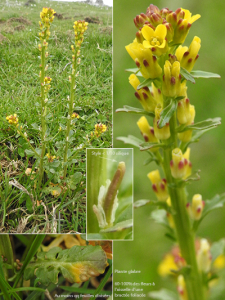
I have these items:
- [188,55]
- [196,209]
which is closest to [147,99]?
[188,55]

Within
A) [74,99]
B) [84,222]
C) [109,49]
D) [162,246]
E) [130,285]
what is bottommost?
[130,285]

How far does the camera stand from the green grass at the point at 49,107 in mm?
1633

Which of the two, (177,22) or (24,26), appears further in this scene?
(24,26)

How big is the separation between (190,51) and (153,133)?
34 cm

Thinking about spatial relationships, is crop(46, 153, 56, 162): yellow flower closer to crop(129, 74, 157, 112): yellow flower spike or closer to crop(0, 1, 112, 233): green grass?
crop(0, 1, 112, 233): green grass

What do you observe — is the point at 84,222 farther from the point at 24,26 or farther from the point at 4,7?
the point at 4,7

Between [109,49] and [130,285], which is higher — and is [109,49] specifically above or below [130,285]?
above

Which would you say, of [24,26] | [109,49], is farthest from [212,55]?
[24,26]

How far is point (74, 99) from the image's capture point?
5.41 feet

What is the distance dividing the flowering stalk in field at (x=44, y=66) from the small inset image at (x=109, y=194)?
0.81 feet

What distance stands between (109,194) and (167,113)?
735 millimetres

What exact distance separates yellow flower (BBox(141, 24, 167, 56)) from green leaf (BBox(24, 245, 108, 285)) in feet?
3.15

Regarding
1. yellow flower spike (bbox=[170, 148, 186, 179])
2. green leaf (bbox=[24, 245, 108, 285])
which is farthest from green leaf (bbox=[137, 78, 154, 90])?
green leaf (bbox=[24, 245, 108, 285])

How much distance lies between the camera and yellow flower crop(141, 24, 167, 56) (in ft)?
3.50
